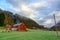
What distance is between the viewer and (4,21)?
28.4 meters

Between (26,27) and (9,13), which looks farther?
(9,13)

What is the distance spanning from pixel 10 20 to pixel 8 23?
2.79 feet

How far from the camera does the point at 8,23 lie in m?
28.0

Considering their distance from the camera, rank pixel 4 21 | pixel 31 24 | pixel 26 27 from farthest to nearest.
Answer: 1. pixel 4 21
2. pixel 26 27
3. pixel 31 24

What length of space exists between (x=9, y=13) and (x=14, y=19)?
1.76 m

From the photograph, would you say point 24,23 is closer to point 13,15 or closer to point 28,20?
point 28,20

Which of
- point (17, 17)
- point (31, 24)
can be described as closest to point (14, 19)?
point (17, 17)

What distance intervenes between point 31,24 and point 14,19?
477 cm

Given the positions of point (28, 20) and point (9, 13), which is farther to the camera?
point (9, 13)

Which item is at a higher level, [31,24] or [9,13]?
[9,13]

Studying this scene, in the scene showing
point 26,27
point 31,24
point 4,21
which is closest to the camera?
point 31,24

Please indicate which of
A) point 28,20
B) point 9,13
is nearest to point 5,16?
point 9,13

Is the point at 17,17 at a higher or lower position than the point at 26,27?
higher

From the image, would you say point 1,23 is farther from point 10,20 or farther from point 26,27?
point 26,27
